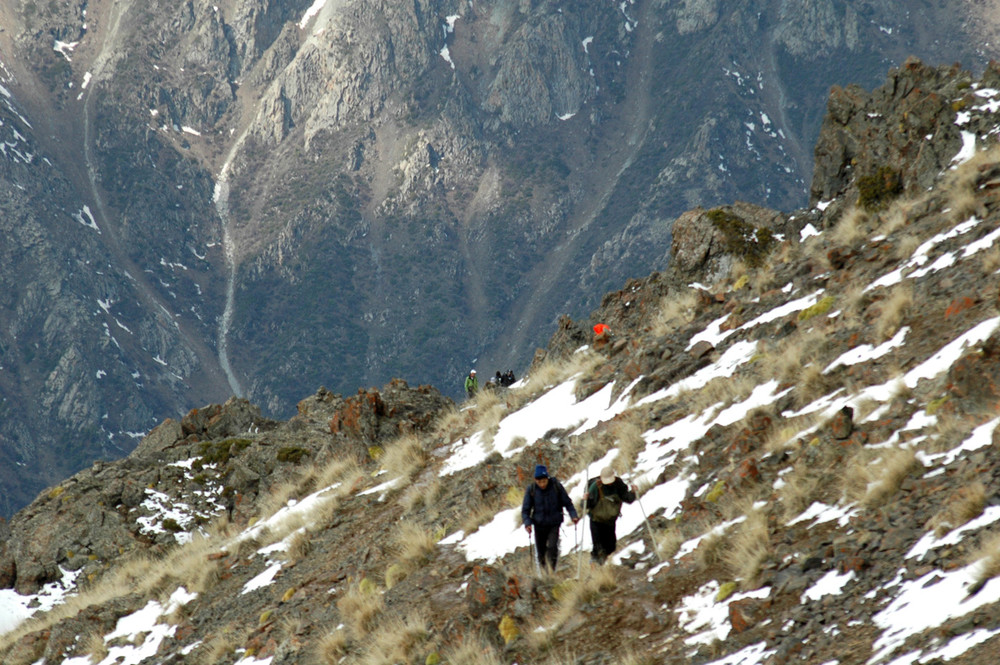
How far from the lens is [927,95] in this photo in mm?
22578

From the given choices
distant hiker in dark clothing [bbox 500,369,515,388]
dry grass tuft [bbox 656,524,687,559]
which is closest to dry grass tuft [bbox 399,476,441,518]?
dry grass tuft [bbox 656,524,687,559]

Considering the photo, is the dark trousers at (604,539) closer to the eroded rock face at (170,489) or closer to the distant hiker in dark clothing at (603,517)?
the distant hiker in dark clothing at (603,517)

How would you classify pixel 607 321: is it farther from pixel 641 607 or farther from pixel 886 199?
pixel 641 607

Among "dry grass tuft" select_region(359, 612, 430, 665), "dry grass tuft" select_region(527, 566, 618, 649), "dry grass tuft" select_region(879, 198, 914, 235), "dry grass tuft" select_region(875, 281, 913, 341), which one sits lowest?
"dry grass tuft" select_region(527, 566, 618, 649)

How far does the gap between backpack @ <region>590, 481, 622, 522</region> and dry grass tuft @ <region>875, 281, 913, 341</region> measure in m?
4.10

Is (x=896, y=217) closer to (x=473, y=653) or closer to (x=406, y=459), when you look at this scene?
(x=406, y=459)

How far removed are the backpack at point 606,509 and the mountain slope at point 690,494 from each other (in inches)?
16.9

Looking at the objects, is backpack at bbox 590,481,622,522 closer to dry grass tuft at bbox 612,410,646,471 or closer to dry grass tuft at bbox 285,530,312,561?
dry grass tuft at bbox 612,410,646,471

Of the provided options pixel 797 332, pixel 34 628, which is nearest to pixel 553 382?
pixel 797 332

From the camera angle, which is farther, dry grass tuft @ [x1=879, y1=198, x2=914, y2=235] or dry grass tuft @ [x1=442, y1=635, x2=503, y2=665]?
dry grass tuft @ [x1=879, y1=198, x2=914, y2=235]

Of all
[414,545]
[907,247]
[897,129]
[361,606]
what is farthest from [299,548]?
[897,129]

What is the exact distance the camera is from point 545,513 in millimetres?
10609

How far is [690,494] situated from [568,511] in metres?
1.43

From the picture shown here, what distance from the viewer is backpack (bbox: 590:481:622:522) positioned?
10.2 m
